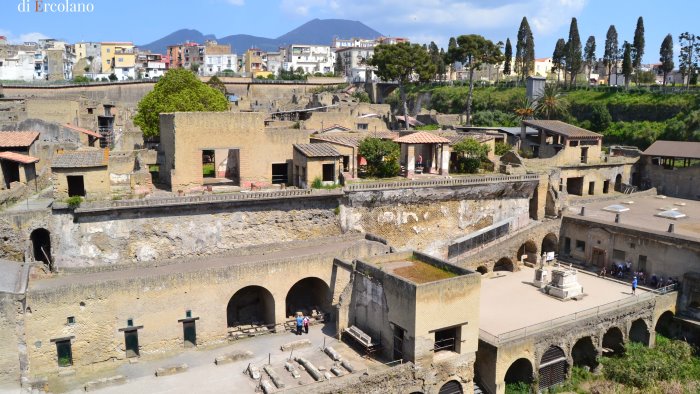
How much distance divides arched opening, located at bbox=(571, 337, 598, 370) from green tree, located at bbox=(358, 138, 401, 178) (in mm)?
14543

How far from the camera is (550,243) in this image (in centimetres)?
3538

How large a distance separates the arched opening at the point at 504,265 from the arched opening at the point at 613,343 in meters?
6.25

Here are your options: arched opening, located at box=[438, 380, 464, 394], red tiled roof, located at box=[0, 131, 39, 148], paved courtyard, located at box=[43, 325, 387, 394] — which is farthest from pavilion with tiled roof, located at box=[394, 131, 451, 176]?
red tiled roof, located at box=[0, 131, 39, 148]

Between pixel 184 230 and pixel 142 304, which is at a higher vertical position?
pixel 184 230

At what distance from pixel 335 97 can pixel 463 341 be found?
4632 cm

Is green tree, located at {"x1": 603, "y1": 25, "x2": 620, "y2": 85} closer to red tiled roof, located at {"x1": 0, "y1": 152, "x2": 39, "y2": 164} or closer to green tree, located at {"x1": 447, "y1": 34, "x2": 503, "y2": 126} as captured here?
green tree, located at {"x1": 447, "y1": 34, "x2": 503, "y2": 126}

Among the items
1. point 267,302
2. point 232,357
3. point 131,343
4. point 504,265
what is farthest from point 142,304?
point 504,265

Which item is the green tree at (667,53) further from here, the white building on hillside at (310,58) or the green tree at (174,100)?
the white building on hillside at (310,58)

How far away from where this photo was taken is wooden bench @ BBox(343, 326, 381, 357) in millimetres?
21641

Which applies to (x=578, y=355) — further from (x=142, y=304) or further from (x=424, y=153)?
(x=142, y=304)

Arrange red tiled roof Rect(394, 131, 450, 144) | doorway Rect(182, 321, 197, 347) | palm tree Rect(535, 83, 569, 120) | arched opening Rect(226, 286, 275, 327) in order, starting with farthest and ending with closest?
palm tree Rect(535, 83, 569, 120) < red tiled roof Rect(394, 131, 450, 144) < arched opening Rect(226, 286, 275, 327) < doorway Rect(182, 321, 197, 347)

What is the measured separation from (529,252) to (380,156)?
10.4 metres

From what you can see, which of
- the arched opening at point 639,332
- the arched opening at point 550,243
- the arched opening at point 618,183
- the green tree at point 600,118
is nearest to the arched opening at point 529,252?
the arched opening at point 550,243

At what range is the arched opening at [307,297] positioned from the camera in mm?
25575
